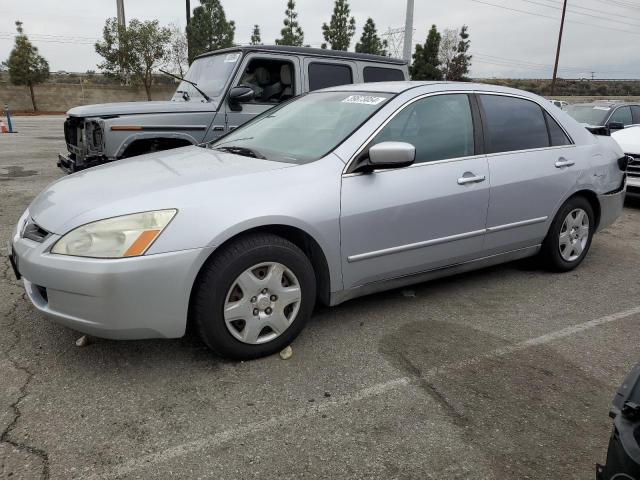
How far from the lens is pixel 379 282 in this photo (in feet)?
11.2

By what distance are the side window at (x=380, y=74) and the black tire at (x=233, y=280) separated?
4.52 m

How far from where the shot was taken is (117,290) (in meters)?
2.50

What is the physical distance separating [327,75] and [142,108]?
225 centimetres

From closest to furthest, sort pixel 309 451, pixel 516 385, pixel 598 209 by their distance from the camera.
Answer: pixel 309 451, pixel 516 385, pixel 598 209

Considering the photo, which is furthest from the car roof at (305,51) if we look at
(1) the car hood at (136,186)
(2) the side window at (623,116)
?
(2) the side window at (623,116)

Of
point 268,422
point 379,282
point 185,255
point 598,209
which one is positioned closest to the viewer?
point 268,422

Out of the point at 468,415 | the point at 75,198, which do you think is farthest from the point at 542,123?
the point at 75,198

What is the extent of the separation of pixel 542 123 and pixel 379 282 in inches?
83.6

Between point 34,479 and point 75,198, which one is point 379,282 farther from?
point 34,479

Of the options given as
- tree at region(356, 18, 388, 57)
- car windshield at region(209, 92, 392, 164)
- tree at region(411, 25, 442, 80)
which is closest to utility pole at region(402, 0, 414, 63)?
car windshield at region(209, 92, 392, 164)

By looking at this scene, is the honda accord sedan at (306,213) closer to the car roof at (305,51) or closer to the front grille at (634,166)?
the car roof at (305,51)

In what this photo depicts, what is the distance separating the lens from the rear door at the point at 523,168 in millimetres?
3891

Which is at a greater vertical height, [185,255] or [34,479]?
[185,255]

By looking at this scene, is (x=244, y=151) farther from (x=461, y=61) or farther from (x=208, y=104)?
(x=461, y=61)
